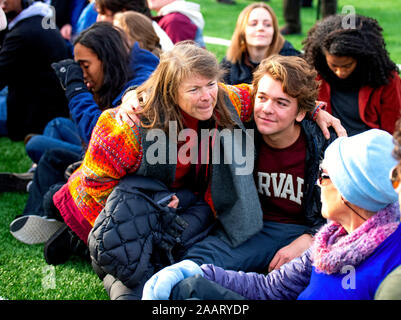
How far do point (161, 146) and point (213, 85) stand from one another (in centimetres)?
43

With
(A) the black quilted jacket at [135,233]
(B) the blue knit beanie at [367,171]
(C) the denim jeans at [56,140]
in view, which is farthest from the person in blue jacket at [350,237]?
(C) the denim jeans at [56,140]

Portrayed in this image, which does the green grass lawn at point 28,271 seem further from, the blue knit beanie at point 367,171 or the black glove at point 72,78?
the blue knit beanie at point 367,171

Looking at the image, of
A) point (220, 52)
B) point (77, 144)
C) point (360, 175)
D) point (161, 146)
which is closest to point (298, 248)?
point (161, 146)

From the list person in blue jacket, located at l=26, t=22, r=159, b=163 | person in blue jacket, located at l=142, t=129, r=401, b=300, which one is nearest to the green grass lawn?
person in blue jacket, located at l=26, t=22, r=159, b=163

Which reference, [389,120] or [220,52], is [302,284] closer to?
[389,120]

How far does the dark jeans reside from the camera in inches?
137

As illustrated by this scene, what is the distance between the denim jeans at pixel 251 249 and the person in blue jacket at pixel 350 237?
644 mm

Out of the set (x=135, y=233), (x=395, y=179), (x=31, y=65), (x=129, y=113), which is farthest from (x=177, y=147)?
(x=31, y=65)

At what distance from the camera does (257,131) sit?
301 centimetres

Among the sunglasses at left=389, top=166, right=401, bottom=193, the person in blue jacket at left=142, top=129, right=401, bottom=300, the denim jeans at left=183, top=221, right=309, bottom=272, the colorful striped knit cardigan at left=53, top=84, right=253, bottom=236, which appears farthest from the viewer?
the denim jeans at left=183, top=221, right=309, bottom=272

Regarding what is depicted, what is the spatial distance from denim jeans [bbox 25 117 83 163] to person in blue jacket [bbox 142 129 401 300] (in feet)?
7.02

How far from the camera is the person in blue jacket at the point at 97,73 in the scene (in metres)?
3.34

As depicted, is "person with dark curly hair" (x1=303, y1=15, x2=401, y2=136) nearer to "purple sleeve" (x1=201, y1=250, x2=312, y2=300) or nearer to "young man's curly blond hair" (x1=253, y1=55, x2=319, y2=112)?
"young man's curly blond hair" (x1=253, y1=55, x2=319, y2=112)

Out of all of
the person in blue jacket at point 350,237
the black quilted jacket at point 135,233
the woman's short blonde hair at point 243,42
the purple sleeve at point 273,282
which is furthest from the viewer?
the woman's short blonde hair at point 243,42
